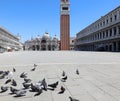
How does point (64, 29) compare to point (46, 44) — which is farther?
point (46, 44)

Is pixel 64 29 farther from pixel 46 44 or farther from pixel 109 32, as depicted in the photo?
pixel 46 44

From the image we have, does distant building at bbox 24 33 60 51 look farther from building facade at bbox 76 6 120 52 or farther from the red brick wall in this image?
building facade at bbox 76 6 120 52

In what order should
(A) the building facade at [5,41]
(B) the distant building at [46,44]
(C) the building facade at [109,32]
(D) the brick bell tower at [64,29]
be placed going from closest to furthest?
(C) the building facade at [109,32], (A) the building facade at [5,41], (D) the brick bell tower at [64,29], (B) the distant building at [46,44]

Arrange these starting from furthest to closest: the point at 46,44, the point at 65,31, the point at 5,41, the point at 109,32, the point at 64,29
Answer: the point at 46,44 → the point at 64,29 → the point at 65,31 → the point at 5,41 → the point at 109,32

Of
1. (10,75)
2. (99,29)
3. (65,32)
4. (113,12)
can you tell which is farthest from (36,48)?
(10,75)

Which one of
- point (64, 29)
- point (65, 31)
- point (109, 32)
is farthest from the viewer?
point (64, 29)

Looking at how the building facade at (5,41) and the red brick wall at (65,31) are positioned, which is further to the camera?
the red brick wall at (65,31)

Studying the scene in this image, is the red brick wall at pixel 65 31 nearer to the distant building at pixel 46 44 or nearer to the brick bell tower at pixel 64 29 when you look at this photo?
the brick bell tower at pixel 64 29

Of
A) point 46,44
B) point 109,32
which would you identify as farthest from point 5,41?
point 46,44

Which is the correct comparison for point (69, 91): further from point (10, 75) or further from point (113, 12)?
point (113, 12)

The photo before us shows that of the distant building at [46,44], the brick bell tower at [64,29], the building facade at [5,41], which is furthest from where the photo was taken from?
the distant building at [46,44]

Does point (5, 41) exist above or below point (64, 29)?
below

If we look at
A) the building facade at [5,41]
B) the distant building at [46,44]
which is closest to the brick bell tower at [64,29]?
the building facade at [5,41]

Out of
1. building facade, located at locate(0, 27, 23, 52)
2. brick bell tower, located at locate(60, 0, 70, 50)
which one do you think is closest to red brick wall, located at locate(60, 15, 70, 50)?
brick bell tower, located at locate(60, 0, 70, 50)
